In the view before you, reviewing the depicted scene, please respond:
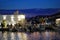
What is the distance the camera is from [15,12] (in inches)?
141

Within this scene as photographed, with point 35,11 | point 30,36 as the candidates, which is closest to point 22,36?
point 30,36

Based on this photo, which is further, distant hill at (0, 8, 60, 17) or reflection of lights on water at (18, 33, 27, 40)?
distant hill at (0, 8, 60, 17)

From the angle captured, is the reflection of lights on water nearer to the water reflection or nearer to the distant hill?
the water reflection

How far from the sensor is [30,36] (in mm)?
3482

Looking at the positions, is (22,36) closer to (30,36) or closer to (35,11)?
(30,36)

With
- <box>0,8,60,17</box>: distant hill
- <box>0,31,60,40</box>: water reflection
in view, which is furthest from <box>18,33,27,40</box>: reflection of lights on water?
<box>0,8,60,17</box>: distant hill

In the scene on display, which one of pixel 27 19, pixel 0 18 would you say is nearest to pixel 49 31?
pixel 27 19

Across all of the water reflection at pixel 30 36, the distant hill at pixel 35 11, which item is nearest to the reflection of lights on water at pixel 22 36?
the water reflection at pixel 30 36

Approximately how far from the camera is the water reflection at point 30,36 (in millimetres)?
3412

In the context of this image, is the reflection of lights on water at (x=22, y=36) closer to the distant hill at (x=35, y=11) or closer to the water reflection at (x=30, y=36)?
the water reflection at (x=30, y=36)

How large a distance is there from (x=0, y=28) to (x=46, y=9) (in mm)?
937

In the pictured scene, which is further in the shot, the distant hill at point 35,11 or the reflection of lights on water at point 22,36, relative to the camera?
the distant hill at point 35,11

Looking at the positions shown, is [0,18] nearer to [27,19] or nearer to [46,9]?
[27,19]

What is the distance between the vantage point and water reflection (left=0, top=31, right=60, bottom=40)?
3412mm
